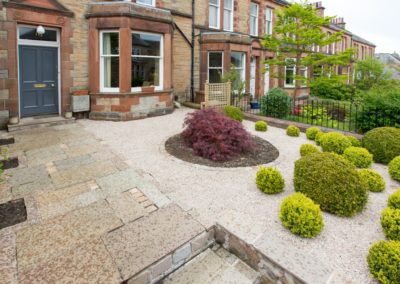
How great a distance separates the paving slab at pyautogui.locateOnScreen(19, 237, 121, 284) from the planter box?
25.7 feet

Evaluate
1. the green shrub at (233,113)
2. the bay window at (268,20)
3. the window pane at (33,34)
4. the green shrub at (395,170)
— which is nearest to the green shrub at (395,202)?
the green shrub at (395,170)

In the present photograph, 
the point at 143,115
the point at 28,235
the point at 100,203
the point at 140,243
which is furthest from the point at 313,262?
the point at 143,115

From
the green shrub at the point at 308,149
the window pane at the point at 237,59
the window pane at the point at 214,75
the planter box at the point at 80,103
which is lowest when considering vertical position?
the green shrub at the point at 308,149

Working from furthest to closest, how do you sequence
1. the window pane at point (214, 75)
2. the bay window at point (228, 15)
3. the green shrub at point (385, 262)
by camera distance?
the bay window at point (228, 15) < the window pane at point (214, 75) < the green shrub at point (385, 262)

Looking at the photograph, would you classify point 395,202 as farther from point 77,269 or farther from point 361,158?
point 77,269

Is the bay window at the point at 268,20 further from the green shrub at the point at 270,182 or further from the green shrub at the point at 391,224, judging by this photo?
the green shrub at the point at 391,224

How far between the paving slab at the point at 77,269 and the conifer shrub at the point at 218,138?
3.61m

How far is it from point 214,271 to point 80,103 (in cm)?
865

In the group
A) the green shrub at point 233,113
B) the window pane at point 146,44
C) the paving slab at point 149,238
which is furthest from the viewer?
the window pane at point 146,44

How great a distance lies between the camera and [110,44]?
10.3m

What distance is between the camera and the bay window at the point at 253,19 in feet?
59.0

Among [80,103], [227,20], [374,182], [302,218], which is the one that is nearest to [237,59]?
[227,20]

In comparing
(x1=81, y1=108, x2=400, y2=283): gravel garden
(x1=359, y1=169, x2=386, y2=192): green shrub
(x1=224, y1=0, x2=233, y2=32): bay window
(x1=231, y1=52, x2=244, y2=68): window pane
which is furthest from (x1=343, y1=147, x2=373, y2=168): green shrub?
(x1=224, y1=0, x2=233, y2=32): bay window

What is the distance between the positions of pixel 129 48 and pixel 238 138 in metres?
6.06
